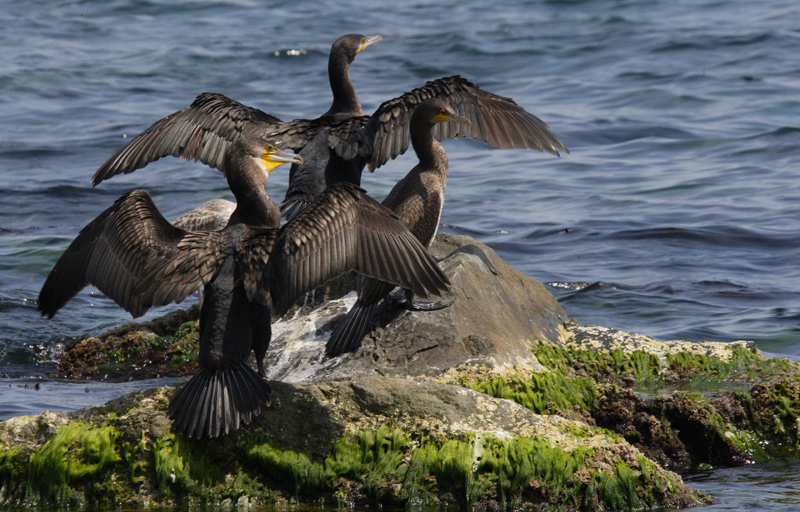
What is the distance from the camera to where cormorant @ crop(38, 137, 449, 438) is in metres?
4.45

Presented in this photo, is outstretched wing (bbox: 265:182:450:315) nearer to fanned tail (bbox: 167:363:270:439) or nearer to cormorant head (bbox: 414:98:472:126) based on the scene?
fanned tail (bbox: 167:363:270:439)

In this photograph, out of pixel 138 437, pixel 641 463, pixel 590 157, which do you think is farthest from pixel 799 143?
pixel 138 437

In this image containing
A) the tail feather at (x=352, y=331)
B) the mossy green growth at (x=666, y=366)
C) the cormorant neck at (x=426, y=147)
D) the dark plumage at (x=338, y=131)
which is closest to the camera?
the tail feather at (x=352, y=331)

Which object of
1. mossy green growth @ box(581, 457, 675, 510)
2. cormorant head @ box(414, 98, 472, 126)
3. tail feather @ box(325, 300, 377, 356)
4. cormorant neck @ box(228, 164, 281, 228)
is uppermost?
cormorant head @ box(414, 98, 472, 126)

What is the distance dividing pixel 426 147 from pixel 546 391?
1.96 m

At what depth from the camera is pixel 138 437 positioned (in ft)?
13.5

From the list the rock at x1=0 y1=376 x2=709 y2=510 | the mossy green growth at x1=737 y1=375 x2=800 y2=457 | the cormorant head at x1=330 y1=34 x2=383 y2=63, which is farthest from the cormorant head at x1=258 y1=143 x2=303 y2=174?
the mossy green growth at x1=737 y1=375 x2=800 y2=457

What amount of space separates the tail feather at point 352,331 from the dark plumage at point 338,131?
4.39 ft

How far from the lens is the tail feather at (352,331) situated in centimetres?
536

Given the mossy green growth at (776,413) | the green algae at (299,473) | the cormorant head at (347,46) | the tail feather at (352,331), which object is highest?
the cormorant head at (347,46)

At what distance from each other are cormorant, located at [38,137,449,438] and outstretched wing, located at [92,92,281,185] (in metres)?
2.47

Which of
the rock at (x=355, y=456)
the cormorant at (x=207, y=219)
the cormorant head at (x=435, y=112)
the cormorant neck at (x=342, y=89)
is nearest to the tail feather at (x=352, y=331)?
the rock at (x=355, y=456)

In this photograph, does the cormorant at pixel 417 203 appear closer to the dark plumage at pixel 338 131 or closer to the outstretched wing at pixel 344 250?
the dark plumage at pixel 338 131

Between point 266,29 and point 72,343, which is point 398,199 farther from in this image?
point 266,29
